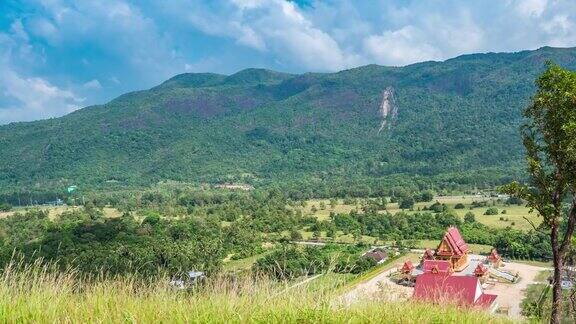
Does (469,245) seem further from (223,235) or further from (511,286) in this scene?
(223,235)

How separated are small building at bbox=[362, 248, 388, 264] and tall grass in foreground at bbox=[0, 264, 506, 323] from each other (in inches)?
1115

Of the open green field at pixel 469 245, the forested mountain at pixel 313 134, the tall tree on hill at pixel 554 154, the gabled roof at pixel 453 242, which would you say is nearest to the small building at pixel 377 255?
the open green field at pixel 469 245

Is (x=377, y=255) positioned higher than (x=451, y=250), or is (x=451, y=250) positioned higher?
(x=451, y=250)

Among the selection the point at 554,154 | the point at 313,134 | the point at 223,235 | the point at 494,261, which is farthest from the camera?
the point at 313,134

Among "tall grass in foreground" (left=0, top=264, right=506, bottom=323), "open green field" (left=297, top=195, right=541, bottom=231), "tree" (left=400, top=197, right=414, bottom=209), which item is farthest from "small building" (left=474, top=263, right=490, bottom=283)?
"tree" (left=400, top=197, right=414, bottom=209)

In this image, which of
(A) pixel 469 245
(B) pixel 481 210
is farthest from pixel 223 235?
(B) pixel 481 210

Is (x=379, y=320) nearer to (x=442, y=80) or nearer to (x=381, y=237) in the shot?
(x=381, y=237)

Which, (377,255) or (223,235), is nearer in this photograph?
(377,255)

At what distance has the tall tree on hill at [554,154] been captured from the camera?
260 inches

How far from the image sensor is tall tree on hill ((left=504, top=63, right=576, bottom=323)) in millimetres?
6602

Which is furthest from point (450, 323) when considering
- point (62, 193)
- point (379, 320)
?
point (62, 193)

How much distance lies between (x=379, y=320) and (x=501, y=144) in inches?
4568

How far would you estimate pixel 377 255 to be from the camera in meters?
33.0

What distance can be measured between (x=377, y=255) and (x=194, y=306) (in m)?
30.4
